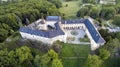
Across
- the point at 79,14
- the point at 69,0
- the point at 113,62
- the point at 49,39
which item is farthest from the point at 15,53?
the point at 69,0

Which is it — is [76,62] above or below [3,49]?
below

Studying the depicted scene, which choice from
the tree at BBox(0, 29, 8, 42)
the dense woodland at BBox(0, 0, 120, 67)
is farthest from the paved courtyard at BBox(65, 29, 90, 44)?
the tree at BBox(0, 29, 8, 42)

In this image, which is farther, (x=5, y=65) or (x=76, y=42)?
(x=76, y=42)

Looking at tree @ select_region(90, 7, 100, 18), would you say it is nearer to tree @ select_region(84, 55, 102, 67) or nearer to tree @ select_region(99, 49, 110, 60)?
tree @ select_region(99, 49, 110, 60)

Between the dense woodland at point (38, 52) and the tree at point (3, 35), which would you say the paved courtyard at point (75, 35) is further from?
the tree at point (3, 35)

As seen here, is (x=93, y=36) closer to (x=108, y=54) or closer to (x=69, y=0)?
(x=108, y=54)
